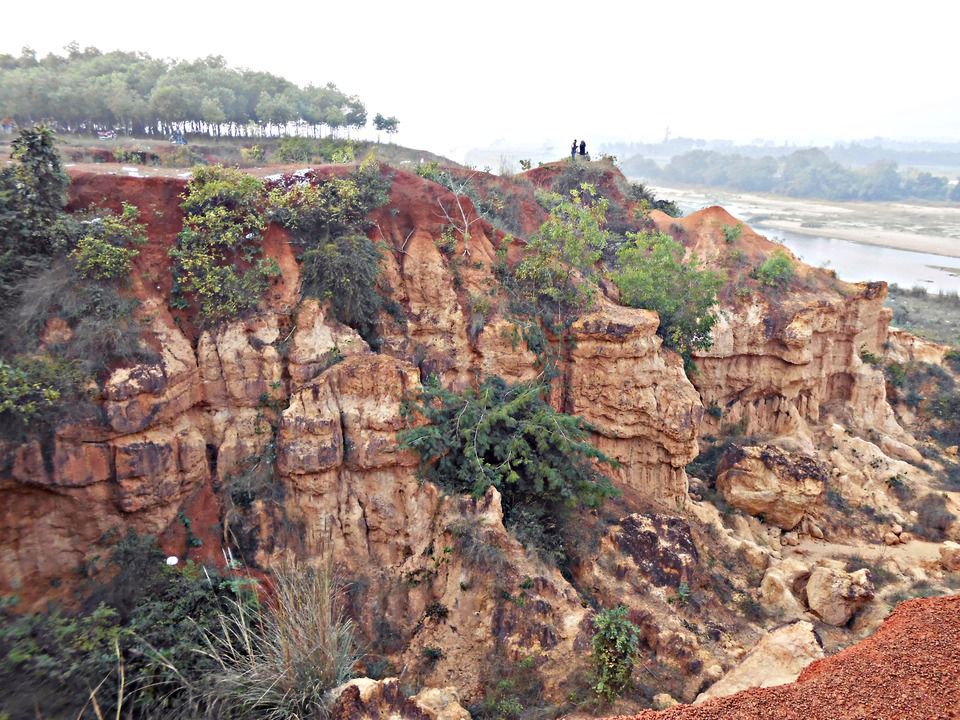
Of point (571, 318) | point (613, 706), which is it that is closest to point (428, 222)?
point (571, 318)

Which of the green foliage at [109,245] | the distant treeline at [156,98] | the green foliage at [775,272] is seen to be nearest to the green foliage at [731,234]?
the green foliage at [775,272]

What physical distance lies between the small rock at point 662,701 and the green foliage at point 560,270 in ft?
27.0

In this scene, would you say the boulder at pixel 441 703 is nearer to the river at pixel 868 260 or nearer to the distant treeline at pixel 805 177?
the river at pixel 868 260

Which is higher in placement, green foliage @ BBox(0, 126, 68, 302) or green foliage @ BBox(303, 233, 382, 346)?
green foliage @ BBox(0, 126, 68, 302)

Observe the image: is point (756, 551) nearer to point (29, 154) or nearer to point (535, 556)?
point (535, 556)

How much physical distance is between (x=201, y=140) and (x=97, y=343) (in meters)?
25.0

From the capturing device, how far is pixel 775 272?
18.7 meters

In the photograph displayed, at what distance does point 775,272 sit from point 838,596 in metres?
10.2

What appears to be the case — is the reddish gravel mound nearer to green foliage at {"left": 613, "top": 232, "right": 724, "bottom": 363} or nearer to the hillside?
the hillside

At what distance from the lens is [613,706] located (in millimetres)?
9133

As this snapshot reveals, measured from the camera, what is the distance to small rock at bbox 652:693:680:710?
30.5 feet

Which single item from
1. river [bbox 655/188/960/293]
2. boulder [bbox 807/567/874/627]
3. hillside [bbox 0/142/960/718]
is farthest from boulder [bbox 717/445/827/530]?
river [bbox 655/188/960/293]

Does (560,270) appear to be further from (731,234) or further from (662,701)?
(662,701)

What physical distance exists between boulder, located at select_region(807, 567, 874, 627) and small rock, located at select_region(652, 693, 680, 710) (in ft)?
16.9
